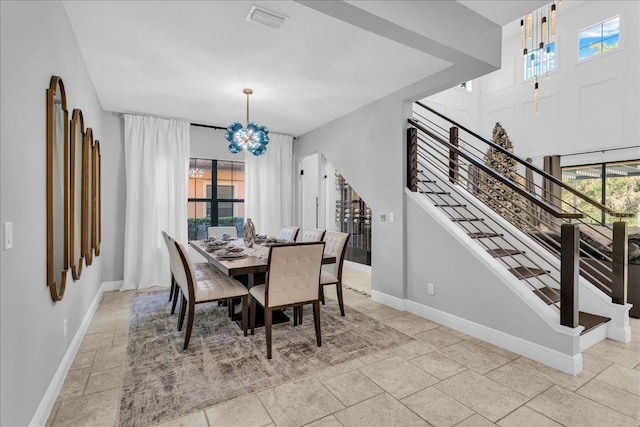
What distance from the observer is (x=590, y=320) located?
2.87 meters

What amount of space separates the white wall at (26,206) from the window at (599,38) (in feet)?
25.4

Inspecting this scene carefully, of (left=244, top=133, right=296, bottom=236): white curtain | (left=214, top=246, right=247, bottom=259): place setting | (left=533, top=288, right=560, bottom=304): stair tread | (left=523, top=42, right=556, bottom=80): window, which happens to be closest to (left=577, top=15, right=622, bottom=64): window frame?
(left=523, top=42, right=556, bottom=80): window

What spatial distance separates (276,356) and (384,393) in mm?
915

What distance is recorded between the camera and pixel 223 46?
8.98 feet

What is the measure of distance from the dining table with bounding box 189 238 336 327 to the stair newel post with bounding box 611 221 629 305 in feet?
8.32

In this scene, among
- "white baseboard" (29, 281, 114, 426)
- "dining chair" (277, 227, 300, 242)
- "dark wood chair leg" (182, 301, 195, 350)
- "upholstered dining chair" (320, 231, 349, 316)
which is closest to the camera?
"white baseboard" (29, 281, 114, 426)

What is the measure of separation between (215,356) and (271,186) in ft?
12.2

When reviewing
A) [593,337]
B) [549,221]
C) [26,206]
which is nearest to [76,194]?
[26,206]

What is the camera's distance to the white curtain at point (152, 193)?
4.66 metres

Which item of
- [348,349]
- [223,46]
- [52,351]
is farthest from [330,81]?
[52,351]

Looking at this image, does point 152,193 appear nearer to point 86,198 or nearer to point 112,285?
point 112,285

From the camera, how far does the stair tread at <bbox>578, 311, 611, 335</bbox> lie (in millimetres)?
2738

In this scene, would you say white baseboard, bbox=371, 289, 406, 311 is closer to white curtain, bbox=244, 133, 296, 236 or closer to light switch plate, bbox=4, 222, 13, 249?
white curtain, bbox=244, 133, 296, 236

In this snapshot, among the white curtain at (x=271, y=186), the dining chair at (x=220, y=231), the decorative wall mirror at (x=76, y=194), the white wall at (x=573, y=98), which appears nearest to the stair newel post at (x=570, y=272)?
the decorative wall mirror at (x=76, y=194)
